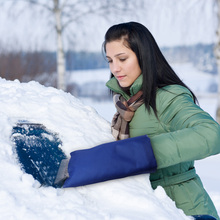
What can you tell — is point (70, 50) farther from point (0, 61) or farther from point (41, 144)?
point (41, 144)

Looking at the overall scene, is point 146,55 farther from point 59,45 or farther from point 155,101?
point 59,45

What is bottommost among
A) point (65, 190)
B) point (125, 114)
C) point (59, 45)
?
point (59, 45)

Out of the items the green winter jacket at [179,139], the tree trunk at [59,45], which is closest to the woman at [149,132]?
the green winter jacket at [179,139]

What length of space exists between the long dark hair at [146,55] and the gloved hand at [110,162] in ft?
1.56

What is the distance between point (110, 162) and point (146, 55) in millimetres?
731

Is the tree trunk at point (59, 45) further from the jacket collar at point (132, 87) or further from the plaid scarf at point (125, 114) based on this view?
the plaid scarf at point (125, 114)

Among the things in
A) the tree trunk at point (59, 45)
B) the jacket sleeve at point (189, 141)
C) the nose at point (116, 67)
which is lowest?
the tree trunk at point (59, 45)

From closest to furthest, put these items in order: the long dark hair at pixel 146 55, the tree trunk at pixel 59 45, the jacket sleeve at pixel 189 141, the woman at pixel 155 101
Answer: the jacket sleeve at pixel 189 141 → the woman at pixel 155 101 → the long dark hair at pixel 146 55 → the tree trunk at pixel 59 45

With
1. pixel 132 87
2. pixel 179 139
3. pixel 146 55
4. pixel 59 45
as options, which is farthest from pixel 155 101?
pixel 59 45

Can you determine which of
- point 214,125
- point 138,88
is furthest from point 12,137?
point 214,125

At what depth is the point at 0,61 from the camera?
1048 cm

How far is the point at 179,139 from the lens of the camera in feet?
4.44

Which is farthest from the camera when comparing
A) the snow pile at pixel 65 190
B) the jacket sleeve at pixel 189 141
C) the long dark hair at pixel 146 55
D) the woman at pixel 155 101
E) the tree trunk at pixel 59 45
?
the tree trunk at pixel 59 45

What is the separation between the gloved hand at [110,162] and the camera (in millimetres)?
1237
